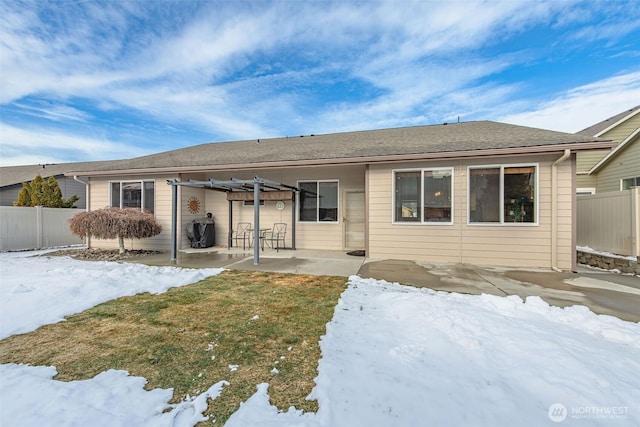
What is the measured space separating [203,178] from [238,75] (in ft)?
15.8

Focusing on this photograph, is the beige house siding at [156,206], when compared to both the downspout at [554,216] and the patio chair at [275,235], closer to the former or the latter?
the patio chair at [275,235]

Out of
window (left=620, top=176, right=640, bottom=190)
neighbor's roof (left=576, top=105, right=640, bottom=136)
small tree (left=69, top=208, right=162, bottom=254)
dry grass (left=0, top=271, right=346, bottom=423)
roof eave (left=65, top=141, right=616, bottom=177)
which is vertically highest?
neighbor's roof (left=576, top=105, right=640, bottom=136)

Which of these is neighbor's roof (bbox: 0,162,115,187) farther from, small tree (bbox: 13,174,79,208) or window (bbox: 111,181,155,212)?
window (bbox: 111,181,155,212)

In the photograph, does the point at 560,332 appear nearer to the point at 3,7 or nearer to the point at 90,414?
the point at 90,414

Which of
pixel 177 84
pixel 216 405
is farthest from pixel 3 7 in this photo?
pixel 216 405

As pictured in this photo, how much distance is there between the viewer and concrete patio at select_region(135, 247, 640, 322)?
3.80 m

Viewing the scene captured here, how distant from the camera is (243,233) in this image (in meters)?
9.14

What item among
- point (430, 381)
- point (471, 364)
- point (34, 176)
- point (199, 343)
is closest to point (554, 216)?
point (471, 364)

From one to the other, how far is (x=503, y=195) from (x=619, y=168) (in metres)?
7.71

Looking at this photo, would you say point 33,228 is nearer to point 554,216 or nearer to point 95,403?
point 95,403

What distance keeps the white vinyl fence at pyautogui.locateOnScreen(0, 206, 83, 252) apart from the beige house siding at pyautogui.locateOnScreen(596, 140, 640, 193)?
19.7 meters

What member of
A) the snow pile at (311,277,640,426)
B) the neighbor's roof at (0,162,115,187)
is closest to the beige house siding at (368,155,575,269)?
the snow pile at (311,277,640,426)

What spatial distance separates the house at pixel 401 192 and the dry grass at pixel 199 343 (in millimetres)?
3271

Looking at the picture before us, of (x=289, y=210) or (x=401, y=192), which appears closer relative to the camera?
(x=401, y=192)
